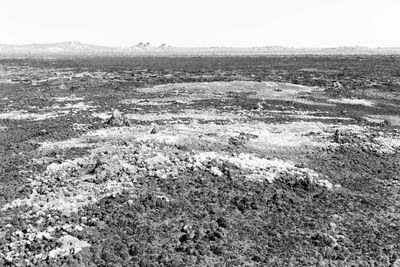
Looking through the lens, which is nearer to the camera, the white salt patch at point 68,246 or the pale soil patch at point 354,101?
the white salt patch at point 68,246

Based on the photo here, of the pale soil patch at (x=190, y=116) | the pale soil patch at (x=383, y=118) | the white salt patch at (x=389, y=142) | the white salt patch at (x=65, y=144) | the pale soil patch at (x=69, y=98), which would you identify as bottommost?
the pale soil patch at (x=383, y=118)

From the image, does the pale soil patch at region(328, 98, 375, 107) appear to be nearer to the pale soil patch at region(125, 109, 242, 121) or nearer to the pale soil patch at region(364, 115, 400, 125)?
the pale soil patch at region(364, 115, 400, 125)

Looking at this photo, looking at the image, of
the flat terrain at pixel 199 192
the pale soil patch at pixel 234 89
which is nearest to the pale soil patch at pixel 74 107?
the flat terrain at pixel 199 192

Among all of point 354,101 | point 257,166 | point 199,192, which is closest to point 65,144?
point 199,192

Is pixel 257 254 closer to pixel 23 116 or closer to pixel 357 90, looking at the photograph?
pixel 23 116

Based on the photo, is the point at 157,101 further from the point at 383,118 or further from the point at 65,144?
the point at 383,118

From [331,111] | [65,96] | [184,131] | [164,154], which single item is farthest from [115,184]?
[65,96]

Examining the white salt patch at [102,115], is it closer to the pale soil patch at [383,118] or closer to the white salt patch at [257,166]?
the white salt patch at [257,166]

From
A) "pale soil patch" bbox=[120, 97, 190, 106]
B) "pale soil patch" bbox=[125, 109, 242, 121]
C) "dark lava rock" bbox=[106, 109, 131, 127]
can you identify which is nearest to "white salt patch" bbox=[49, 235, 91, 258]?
"dark lava rock" bbox=[106, 109, 131, 127]

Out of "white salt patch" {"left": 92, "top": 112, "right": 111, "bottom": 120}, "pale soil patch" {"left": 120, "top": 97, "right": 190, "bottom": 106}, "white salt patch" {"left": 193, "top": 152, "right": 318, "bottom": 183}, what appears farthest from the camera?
"pale soil patch" {"left": 120, "top": 97, "right": 190, "bottom": 106}

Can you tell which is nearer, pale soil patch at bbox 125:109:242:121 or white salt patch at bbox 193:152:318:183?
white salt patch at bbox 193:152:318:183

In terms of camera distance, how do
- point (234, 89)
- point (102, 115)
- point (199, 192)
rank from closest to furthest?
point (199, 192) < point (102, 115) < point (234, 89)
